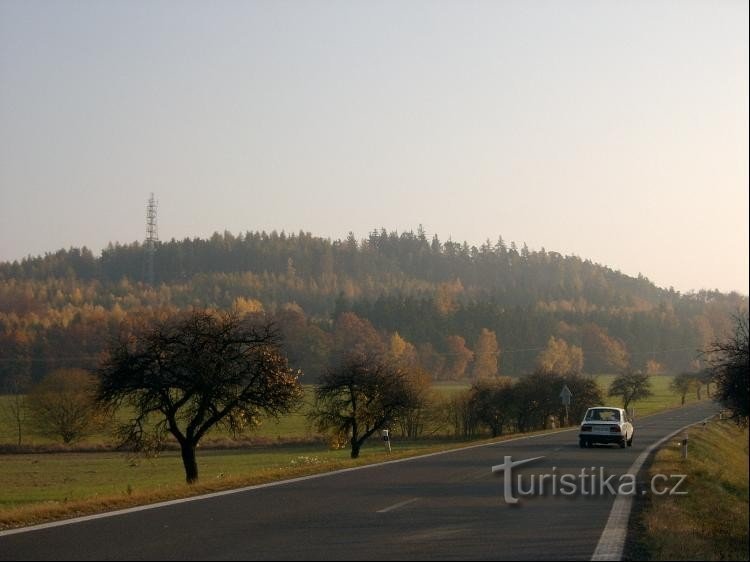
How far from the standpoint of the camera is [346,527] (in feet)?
45.4

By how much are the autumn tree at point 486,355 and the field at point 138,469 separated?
59880mm

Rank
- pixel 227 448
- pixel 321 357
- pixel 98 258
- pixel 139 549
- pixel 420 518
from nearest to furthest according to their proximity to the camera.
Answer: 1. pixel 139 549
2. pixel 420 518
3. pixel 227 448
4. pixel 321 357
5. pixel 98 258

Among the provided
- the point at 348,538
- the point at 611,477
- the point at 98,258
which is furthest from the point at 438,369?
the point at 348,538

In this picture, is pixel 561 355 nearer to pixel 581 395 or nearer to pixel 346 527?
pixel 581 395

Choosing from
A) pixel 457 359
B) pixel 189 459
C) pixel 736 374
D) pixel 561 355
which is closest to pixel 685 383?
pixel 561 355

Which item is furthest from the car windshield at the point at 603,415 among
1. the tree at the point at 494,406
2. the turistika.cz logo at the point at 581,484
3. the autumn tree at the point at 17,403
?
the autumn tree at the point at 17,403

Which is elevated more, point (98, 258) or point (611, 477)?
point (98, 258)

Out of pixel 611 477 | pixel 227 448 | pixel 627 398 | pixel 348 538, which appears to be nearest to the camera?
pixel 348 538

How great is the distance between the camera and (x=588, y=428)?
3475 centimetres

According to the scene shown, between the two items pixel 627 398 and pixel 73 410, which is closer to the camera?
pixel 73 410

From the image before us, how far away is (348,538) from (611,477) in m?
11.8

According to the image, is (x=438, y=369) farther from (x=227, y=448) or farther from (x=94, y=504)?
(x=94, y=504)

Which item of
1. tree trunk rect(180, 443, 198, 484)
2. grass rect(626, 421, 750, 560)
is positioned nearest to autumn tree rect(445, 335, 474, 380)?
tree trunk rect(180, 443, 198, 484)

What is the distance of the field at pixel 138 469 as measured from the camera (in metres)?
17.5
